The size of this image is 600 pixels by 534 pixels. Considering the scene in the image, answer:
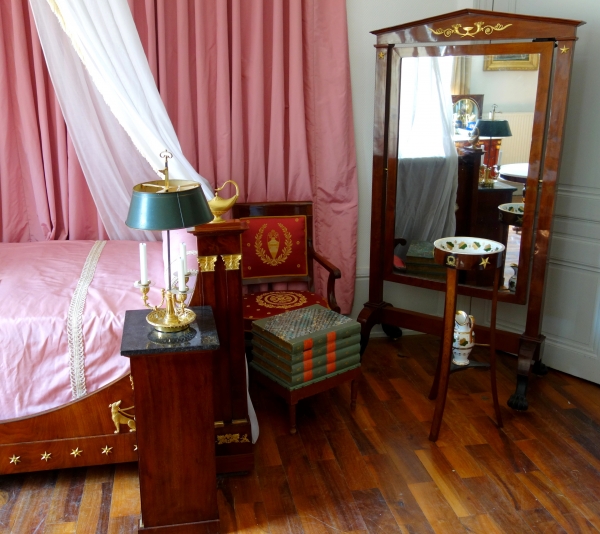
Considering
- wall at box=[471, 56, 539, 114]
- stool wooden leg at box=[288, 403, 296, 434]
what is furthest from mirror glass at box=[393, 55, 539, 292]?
stool wooden leg at box=[288, 403, 296, 434]

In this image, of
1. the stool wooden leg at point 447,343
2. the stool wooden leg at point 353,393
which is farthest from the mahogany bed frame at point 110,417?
the stool wooden leg at point 447,343

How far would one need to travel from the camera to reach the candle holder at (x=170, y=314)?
230 centimetres

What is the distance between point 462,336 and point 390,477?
75cm

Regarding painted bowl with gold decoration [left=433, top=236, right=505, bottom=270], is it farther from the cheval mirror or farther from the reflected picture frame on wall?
the reflected picture frame on wall

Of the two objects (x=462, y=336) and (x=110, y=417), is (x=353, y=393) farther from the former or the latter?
(x=110, y=417)

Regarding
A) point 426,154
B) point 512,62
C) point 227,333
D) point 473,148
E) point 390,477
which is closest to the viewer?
point 227,333

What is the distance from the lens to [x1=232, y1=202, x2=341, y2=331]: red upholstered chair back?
144 inches

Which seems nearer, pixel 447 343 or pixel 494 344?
pixel 447 343

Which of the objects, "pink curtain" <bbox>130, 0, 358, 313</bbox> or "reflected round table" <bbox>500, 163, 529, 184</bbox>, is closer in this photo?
"reflected round table" <bbox>500, 163, 529, 184</bbox>

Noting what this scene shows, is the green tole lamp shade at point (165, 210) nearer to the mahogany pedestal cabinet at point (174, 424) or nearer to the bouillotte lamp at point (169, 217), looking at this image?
the bouillotte lamp at point (169, 217)

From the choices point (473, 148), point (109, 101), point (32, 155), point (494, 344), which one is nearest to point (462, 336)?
point (494, 344)

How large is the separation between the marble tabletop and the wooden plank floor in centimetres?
75

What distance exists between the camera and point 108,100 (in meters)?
2.69

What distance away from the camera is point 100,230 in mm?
3598
